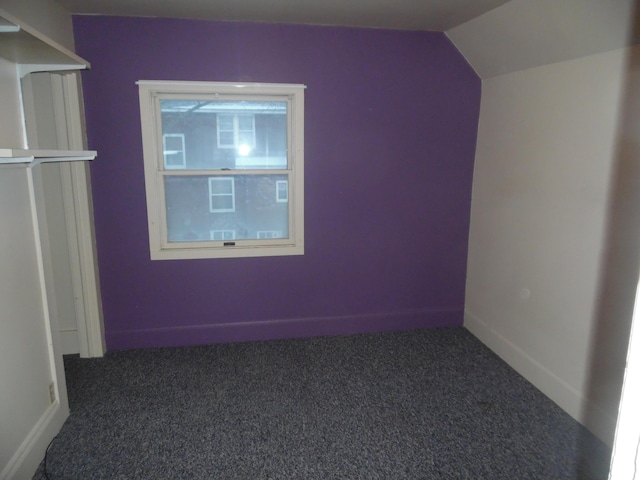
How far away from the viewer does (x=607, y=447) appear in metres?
2.05

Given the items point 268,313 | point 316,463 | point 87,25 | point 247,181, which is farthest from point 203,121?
point 316,463

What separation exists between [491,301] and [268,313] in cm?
172

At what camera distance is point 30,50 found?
1662 millimetres

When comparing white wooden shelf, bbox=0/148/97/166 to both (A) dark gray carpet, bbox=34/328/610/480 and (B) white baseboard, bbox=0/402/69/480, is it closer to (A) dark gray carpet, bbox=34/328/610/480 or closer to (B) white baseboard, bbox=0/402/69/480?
(B) white baseboard, bbox=0/402/69/480

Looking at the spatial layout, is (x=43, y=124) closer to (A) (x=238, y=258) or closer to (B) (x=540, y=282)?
(A) (x=238, y=258)

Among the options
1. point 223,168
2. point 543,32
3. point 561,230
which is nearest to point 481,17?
point 543,32

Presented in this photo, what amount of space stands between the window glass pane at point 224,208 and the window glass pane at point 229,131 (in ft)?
0.39

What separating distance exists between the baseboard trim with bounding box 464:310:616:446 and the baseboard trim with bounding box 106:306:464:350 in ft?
1.22

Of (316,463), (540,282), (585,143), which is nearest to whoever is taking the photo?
(316,463)

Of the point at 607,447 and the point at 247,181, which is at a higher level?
the point at 247,181

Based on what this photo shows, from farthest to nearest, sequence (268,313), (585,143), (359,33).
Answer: (268,313)
(359,33)
(585,143)

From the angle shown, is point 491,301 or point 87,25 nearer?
point 87,25

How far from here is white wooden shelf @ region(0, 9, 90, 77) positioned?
1.36 m

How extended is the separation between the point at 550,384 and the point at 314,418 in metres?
1.44
